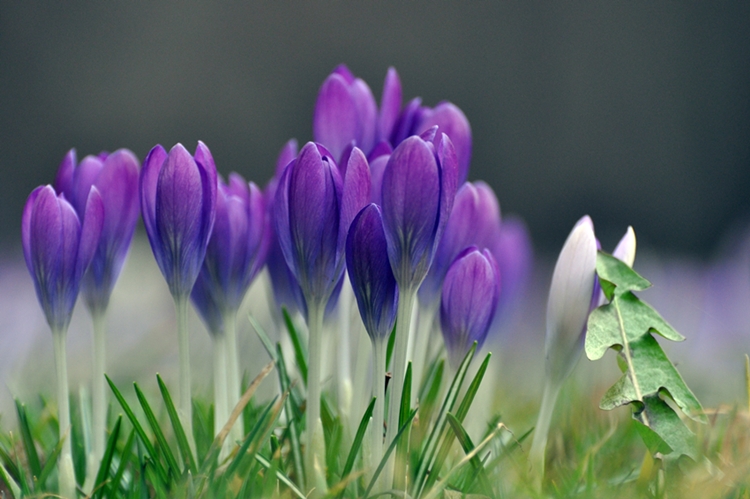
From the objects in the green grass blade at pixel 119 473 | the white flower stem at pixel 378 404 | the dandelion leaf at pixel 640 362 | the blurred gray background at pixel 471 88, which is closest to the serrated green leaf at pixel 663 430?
the dandelion leaf at pixel 640 362

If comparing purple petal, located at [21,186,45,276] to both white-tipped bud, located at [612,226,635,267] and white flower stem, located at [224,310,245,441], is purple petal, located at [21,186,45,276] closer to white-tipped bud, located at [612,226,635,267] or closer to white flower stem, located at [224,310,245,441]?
white flower stem, located at [224,310,245,441]

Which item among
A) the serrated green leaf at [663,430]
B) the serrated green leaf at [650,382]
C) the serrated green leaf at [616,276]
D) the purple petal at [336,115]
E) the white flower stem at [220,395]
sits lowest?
the white flower stem at [220,395]

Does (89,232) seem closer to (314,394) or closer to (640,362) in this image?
(314,394)

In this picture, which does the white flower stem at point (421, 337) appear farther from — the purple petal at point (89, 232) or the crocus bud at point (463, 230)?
the purple petal at point (89, 232)

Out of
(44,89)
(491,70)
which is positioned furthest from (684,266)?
(44,89)

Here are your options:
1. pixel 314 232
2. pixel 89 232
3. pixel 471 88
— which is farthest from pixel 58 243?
pixel 471 88

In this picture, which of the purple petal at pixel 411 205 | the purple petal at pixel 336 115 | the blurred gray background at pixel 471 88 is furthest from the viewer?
the blurred gray background at pixel 471 88

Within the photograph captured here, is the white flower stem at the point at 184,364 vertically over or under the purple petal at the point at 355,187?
under

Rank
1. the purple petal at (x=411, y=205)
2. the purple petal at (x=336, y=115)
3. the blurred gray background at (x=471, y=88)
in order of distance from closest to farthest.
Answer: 1. the purple petal at (x=411, y=205)
2. the purple petal at (x=336, y=115)
3. the blurred gray background at (x=471, y=88)
